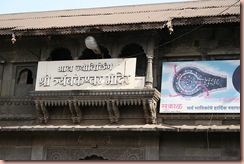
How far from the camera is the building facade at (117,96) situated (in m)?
12.7

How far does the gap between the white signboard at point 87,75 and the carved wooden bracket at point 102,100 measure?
230 mm

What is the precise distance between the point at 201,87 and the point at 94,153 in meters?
3.28

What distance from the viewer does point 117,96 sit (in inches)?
509

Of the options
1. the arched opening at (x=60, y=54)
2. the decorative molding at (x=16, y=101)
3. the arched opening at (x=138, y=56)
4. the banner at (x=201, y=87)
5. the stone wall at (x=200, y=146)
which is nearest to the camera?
the stone wall at (x=200, y=146)

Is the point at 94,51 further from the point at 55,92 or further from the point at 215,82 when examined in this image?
the point at 215,82

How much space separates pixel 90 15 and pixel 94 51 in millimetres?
2382

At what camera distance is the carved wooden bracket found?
12.8m

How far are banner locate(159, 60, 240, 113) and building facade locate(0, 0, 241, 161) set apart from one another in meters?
0.15

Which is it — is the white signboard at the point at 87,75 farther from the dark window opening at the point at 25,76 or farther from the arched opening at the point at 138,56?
the dark window opening at the point at 25,76

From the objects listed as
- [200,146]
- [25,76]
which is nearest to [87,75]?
[25,76]

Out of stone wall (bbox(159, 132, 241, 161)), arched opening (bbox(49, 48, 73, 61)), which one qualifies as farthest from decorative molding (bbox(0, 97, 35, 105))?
stone wall (bbox(159, 132, 241, 161))

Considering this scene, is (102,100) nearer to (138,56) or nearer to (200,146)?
(138,56)

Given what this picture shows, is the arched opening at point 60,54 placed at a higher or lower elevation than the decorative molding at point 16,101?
higher

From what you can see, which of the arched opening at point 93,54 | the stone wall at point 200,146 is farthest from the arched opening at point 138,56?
the stone wall at point 200,146
